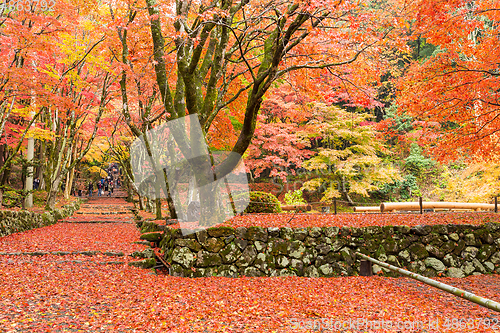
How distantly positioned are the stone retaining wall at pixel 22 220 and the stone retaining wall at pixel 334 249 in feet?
16.7

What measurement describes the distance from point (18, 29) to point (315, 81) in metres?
7.93

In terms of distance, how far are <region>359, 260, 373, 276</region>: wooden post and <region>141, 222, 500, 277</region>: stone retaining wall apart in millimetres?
288

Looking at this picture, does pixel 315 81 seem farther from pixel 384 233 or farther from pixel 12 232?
pixel 12 232

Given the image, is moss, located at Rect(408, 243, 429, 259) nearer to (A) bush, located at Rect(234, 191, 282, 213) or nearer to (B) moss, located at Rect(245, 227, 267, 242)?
(B) moss, located at Rect(245, 227, 267, 242)

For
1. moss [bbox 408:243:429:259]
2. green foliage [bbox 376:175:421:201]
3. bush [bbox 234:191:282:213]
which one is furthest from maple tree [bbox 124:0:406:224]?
green foliage [bbox 376:175:421:201]

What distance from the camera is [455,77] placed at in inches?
283

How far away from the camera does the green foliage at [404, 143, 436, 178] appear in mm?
21422

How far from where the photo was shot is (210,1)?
24.4 feet

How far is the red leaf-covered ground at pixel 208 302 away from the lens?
3.63 meters

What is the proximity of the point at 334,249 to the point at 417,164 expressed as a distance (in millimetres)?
17597

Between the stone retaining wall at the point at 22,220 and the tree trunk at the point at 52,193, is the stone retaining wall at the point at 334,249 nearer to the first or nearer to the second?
the stone retaining wall at the point at 22,220

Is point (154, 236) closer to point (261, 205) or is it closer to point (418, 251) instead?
point (261, 205)

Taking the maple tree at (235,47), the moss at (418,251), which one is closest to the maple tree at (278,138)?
the maple tree at (235,47)

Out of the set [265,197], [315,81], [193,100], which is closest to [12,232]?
[193,100]
